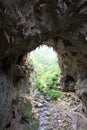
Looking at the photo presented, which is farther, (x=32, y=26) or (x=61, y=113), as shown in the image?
(x=61, y=113)

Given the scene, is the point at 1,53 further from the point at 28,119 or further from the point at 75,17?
the point at 28,119

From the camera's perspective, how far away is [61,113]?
1053cm

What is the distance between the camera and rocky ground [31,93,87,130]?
9.12 metres

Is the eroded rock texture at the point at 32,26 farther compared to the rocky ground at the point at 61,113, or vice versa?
the rocky ground at the point at 61,113

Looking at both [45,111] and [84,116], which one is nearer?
[84,116]

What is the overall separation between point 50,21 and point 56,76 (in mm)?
9414

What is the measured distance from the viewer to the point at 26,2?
187 inches

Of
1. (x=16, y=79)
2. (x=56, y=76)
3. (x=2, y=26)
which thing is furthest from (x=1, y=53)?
(x=56, y=76)

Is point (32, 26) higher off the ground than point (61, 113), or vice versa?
point (32, 26)

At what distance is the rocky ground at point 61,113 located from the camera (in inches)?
359

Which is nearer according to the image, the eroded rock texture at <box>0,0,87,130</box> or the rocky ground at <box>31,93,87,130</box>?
the eroded rock texture at <box>0,0,87,130</box>

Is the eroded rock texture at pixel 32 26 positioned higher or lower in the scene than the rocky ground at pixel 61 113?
higher

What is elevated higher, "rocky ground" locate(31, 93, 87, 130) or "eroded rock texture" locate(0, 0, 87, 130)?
"eroded rock texture" locate(0, 0, 87, 130)

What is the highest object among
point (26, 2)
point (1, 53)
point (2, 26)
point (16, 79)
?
point (26, 2)
